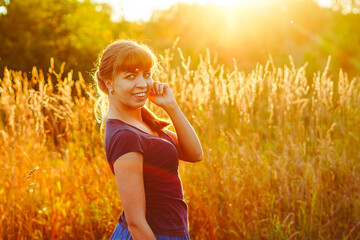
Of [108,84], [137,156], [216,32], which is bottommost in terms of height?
[137,156]

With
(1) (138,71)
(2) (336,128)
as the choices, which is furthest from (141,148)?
(2) (336,128)

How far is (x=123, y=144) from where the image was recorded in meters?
1.57

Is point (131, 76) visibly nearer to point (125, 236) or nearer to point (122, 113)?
point (122, 113)

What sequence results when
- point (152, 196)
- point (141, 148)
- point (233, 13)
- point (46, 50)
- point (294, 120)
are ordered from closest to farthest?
point (141, 148) < point (152, 196) < point (294, 120) < point (46, 50) < point (233, 13)

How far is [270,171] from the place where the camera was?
3.64 m

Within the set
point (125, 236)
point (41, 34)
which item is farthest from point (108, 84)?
point (41, 34)

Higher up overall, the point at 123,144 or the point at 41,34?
the point at 41,34

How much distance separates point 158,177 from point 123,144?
246 mm

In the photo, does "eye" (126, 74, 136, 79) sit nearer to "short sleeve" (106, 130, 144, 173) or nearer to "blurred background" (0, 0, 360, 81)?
"short sleeve" (106, 130, 144, 173)

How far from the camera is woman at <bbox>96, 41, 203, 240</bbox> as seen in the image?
1575mm

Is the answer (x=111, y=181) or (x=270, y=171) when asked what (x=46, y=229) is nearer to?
(x=111, y=181)

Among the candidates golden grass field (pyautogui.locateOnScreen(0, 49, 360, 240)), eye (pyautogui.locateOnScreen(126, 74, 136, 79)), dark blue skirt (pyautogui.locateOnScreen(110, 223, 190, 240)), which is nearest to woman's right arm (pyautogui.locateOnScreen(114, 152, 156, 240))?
dark blue skirt (pyautogui.locateOnScreen(110, 223, 190, 240))

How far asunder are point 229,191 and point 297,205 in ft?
2.12

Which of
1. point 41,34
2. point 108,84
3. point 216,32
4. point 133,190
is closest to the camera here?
point 133,190
